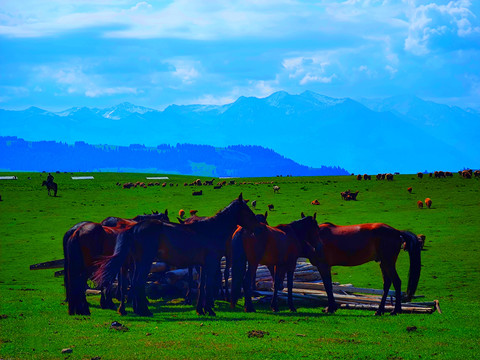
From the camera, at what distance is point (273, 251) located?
838 inches

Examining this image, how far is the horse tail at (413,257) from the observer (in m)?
21.4

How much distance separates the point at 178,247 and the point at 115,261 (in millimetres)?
2027

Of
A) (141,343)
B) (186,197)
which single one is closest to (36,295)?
(141,343)

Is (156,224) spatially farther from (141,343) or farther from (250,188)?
(250,188)

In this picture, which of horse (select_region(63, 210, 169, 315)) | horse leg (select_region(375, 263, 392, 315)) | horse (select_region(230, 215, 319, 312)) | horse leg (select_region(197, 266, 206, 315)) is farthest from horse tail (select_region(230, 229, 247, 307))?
horse leg (select_region(375, 263, 392, 315))

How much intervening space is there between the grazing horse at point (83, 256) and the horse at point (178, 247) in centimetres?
78

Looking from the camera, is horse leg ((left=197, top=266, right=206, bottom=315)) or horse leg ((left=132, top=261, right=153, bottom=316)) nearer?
horse leg ((left=132, top=261, right=153, bottom=316))

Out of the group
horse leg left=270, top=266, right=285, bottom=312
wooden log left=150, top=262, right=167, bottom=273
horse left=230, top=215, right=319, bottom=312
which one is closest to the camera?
horse leg left=270, top=266, right=285, bottom=312

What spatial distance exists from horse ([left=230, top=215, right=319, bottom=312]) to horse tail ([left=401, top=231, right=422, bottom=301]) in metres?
3.17

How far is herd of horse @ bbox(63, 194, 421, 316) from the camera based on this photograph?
19344 millimetres

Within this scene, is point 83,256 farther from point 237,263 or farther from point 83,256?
point 237,263

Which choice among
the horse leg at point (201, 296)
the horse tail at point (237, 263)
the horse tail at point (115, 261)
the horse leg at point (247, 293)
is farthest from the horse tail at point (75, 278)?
the horse leg at point (247, 293)

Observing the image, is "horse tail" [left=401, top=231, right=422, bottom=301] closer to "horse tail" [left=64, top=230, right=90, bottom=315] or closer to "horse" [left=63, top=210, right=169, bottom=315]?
"horse" [left=63, top=210, right=169, bottom=315]

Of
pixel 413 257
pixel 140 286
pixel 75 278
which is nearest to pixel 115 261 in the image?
pixel 140 286
